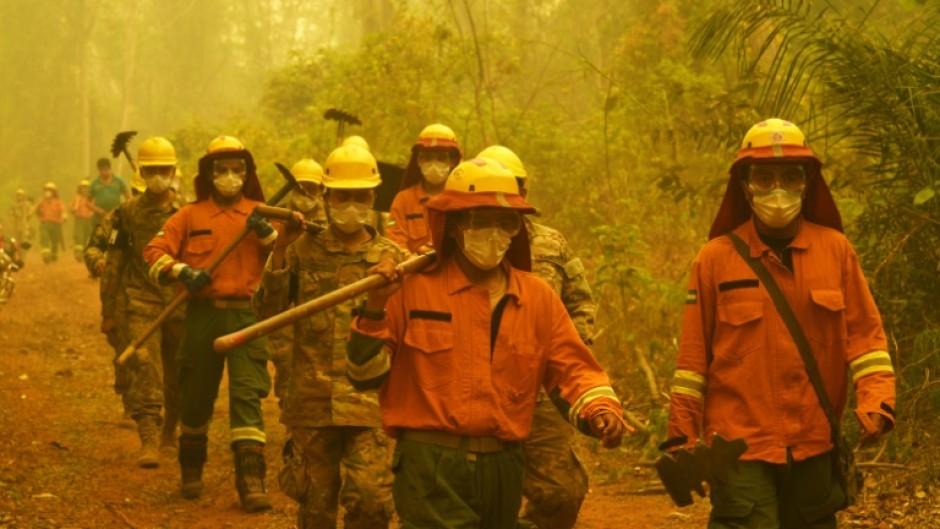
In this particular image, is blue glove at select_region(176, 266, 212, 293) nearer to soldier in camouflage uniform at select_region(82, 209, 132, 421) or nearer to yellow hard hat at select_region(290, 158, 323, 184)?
soldier in camouflage uniform at select_region(82, 209, 132, 421)

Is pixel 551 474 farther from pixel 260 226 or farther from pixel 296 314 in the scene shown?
pixel 260 226

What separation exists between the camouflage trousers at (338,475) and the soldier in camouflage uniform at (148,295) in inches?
159

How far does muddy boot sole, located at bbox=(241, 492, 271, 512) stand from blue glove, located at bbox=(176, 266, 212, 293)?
4.51ft

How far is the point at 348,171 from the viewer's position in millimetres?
7676

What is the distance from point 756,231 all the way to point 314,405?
265 cm

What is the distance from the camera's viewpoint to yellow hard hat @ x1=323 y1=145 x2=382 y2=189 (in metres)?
7.64

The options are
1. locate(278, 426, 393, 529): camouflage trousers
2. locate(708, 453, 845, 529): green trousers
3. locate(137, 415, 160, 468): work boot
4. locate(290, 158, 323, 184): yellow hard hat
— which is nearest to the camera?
locate(708, 453, 845, 529): green trousers

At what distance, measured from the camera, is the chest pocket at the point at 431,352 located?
5.30 metres

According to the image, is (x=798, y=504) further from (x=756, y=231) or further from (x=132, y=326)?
(x=132, y=326)

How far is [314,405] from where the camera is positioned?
746cm

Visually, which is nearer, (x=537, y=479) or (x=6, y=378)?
(x=537, y=479)

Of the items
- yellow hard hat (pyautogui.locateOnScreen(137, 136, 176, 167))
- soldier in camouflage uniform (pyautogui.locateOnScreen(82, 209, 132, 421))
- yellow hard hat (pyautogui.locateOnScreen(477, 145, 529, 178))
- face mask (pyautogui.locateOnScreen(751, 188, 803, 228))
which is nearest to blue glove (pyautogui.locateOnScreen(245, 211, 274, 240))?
yellow hard hat (pyautogui.locateOnScreen(477, 145, 529, 178))

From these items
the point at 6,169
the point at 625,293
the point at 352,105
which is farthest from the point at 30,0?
the point at 625,293

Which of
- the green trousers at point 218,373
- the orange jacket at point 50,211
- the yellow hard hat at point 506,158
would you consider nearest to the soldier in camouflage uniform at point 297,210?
the green trousers at point 218,373
